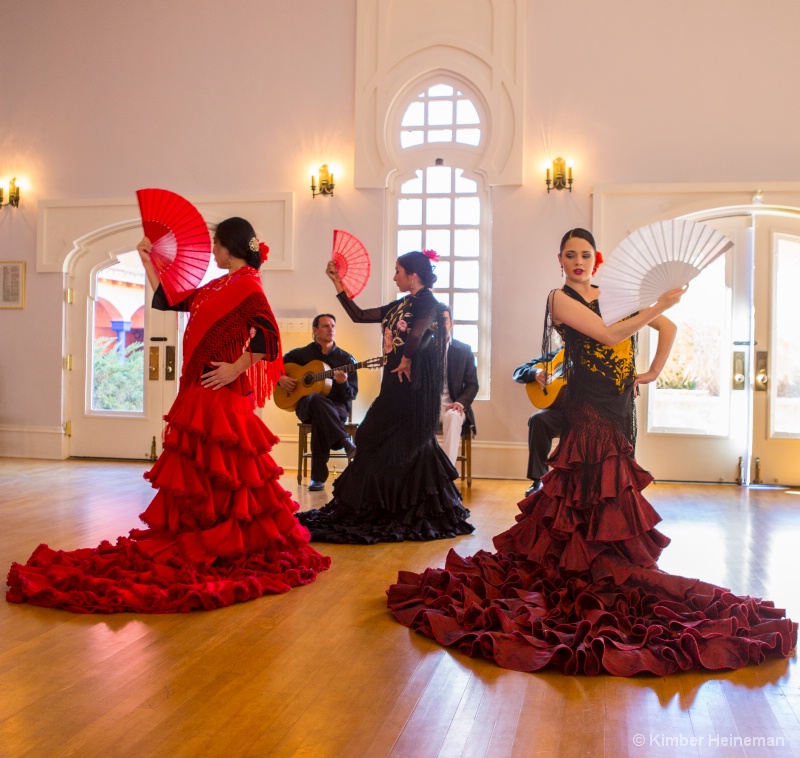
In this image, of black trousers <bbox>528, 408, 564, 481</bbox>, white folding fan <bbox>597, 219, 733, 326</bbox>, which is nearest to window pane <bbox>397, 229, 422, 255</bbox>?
black trousers <bbox>528, 408, 564, 481</bbox>

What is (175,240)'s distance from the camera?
158 inches

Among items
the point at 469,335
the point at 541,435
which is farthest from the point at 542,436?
the point at 469,335

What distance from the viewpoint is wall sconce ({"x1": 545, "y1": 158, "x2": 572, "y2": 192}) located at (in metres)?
7.65

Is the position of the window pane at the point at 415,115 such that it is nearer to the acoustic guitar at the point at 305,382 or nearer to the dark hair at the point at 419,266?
the acoustic guitar at the point at 305,382

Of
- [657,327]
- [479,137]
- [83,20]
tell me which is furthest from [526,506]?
[83,20]

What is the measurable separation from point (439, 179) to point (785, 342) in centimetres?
336

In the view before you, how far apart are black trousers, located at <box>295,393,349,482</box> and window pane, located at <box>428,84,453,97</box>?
3046mm

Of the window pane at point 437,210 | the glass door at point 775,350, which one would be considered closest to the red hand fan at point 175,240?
the window pane at point 437,210

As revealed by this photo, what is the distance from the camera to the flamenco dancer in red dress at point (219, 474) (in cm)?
378

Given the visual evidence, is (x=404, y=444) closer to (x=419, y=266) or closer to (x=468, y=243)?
(x=419, y=266)

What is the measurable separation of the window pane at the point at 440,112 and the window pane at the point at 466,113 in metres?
0.07

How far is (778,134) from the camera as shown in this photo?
291 inches

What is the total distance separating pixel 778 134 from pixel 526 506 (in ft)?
17.2

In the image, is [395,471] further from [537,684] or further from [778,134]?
[778,134]
